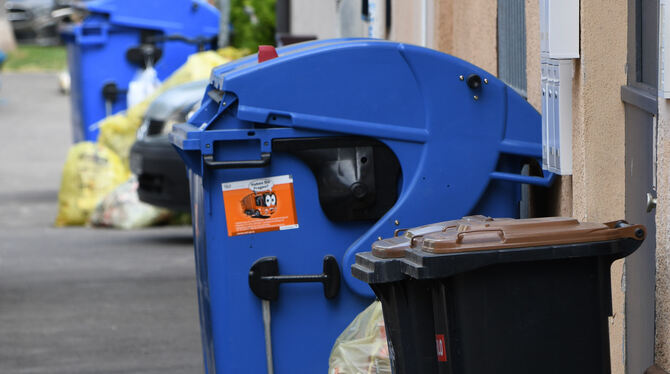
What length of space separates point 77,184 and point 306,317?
7.98m

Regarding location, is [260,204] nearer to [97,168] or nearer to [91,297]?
[91,297]

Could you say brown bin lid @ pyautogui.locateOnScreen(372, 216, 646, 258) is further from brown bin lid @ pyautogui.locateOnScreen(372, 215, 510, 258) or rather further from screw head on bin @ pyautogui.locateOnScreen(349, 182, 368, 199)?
screw head on bin @ pyautogui.locateOnScreen(349, 182, 368, 199)

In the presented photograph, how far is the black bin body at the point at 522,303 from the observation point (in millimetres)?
3027

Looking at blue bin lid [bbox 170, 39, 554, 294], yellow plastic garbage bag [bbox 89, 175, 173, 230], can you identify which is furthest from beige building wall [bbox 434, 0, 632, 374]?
yellow plastic garbage bag [bbox 89, 175, 173, 230]

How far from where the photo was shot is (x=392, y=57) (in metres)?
4.27

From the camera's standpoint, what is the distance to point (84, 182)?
11914mm

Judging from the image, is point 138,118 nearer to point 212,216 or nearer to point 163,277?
point 163,277

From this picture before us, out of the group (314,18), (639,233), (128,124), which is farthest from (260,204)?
(314,18)

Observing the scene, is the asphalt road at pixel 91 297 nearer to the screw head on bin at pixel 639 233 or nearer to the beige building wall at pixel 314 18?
the beige building wall at pixel 314 18

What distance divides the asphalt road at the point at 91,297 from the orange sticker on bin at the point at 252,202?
6.42 ft

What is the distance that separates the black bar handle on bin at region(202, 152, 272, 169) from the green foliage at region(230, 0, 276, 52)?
33.8 ft

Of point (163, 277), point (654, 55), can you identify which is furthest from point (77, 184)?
point (654, 55)

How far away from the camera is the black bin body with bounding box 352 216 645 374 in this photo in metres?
3.03

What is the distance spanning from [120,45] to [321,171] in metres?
10.4
